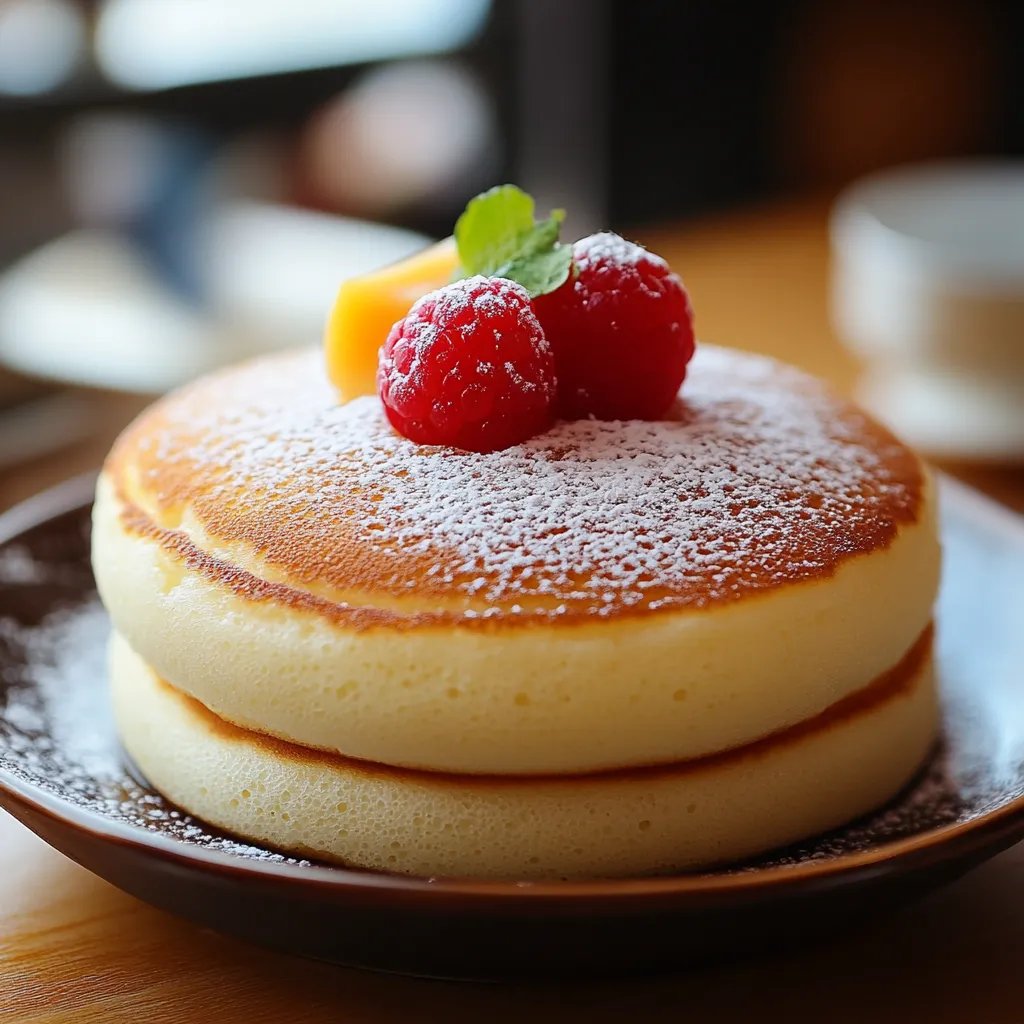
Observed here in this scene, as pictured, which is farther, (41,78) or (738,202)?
(738,202)

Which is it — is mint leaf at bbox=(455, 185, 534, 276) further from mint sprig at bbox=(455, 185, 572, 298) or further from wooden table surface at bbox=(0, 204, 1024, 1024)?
wooden table surface at bbox=(0, 204, 1024, 1024)

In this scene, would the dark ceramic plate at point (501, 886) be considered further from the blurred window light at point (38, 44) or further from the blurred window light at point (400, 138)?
the blurred window light at point (400, 138)

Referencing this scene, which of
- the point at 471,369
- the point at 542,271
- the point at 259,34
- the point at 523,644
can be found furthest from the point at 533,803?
the point at 259,34

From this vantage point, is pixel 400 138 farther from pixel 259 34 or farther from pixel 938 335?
pixel 938 335

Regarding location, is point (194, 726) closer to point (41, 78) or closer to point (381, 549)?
point (381, 549)

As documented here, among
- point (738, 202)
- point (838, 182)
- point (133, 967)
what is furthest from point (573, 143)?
point (133, 967)

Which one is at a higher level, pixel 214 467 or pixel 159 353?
pixel 214 467

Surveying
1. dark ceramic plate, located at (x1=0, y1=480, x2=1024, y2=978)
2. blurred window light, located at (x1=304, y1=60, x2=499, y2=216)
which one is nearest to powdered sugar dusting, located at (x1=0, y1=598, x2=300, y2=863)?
dark ceramic plate, located at (x1=0, y1=480, x2=1024, y2=978)
